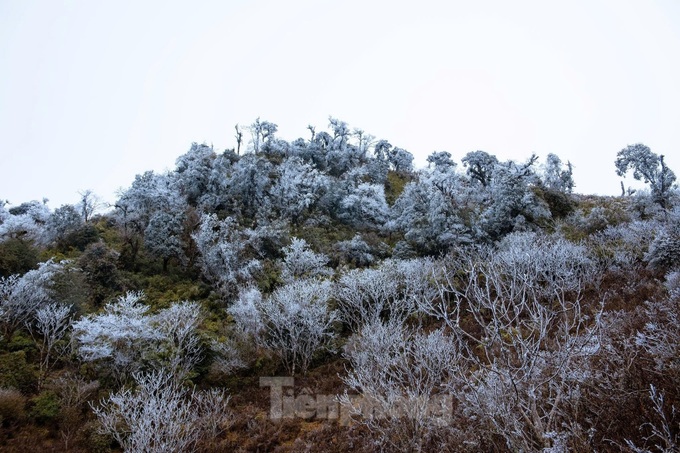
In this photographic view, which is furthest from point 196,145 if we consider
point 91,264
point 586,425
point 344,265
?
point 586,425

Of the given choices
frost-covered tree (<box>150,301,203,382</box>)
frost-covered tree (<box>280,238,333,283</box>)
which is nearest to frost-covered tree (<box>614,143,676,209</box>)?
frost-covered tree (<box>280,238,333,283</box>)

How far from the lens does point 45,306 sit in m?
18.7

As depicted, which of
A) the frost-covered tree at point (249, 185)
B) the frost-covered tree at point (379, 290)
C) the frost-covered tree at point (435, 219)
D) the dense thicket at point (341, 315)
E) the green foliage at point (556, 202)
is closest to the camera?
the dense thicket at point (341, 315)

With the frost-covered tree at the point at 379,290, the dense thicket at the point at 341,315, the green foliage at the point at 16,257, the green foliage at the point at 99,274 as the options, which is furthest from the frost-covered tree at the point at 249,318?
the green foliage at the point at 16,257

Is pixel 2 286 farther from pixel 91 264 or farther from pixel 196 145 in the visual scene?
pixel 196 145

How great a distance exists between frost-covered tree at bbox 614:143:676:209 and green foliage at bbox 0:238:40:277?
43.7 metres

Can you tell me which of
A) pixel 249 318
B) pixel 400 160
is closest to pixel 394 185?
pixel 400 160

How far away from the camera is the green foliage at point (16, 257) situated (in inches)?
864

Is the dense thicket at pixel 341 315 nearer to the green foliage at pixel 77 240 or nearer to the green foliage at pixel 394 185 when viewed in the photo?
the green foliage at pixel 77 240

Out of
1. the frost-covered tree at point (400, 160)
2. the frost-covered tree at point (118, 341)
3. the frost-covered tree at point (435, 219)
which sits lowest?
the frost-covered tree at point (118, 341)

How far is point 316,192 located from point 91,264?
2068 centimetres

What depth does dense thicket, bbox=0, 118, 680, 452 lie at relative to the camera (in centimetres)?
683

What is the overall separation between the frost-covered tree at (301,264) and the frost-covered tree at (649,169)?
2615 cm

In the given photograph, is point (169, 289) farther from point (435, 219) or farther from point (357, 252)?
point (435, 219)
